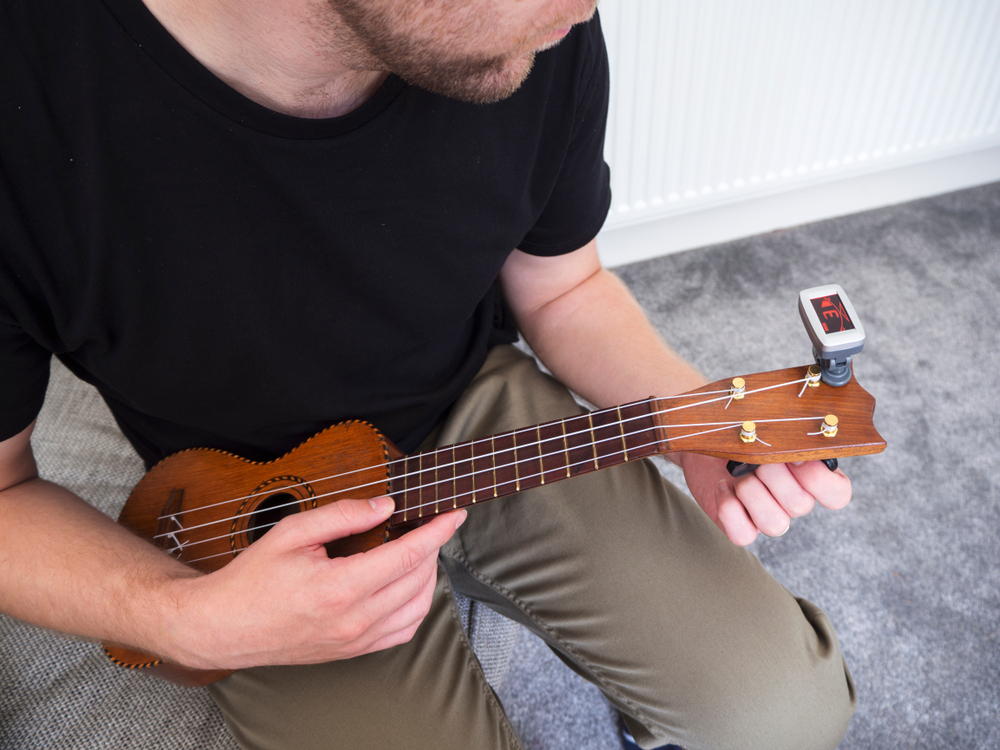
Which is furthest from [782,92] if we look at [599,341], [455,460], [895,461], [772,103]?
[455,460]

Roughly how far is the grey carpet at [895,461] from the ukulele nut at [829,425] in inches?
32.0

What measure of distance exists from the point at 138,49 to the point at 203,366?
0.32 metres

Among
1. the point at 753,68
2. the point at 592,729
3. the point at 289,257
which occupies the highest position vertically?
the point at 289,257

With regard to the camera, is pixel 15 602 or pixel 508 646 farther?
pixel 508 646

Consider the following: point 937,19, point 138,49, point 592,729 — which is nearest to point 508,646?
point 592,729

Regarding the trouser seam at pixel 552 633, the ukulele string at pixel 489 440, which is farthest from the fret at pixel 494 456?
the trouser seam at pixel 552 633

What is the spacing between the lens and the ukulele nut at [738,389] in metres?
0.71

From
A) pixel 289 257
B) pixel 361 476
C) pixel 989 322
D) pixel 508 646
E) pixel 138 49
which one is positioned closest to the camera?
pixel 138 49

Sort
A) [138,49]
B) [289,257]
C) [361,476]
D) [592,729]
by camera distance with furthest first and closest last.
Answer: [592,729]
[361,476]
[289,257]
[138,49]

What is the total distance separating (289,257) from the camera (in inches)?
29.9

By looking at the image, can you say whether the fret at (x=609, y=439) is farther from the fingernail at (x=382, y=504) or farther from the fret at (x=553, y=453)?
the fingernail at (x=382, y=504)

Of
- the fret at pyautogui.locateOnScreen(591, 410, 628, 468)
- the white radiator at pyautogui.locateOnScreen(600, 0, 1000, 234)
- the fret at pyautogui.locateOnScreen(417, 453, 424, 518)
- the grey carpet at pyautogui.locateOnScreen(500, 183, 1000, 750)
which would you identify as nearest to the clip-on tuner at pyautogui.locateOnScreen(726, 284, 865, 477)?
the fret at pyautogui.locateOnScreen(591, 410, 628, 468)

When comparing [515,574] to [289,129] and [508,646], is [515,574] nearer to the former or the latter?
[508,646]

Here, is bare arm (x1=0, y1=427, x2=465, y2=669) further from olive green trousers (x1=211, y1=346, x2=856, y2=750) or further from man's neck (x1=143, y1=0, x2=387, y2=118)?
man's neck (x1=143, y1=0, x2=387, y2=118)
